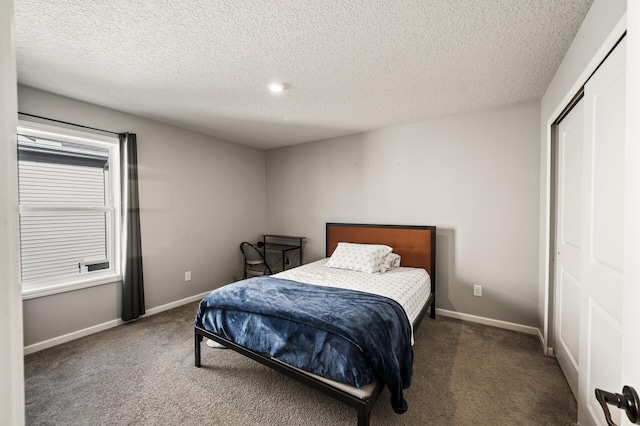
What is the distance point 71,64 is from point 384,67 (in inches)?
95.0

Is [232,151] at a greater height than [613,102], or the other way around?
[232,151]

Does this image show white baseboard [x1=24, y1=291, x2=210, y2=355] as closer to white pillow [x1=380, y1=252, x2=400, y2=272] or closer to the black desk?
the black desk

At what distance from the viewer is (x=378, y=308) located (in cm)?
190

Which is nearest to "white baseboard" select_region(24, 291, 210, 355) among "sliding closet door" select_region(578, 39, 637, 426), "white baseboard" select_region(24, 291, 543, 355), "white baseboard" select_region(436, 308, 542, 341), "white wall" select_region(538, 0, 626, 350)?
"white baseboard" select_region(24, 291, 543, 355)

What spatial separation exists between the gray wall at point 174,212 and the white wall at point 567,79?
12.8 feet

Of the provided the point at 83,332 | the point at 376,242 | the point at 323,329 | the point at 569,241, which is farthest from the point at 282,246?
the point at 569,241

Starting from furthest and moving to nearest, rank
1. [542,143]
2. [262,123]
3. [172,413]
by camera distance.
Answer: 1. [262,123]
2. [542,143]
3. [172,413]

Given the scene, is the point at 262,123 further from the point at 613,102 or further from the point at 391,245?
the point at 613,102

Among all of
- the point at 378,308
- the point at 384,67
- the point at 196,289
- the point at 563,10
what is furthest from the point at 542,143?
the point at 196,289

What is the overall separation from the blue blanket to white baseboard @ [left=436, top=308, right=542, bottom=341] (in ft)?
5.13

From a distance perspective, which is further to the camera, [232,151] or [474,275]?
[232,151]

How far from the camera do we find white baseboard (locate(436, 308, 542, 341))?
2814 millimetres

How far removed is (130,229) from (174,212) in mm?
592

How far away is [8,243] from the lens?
36 centimetres
